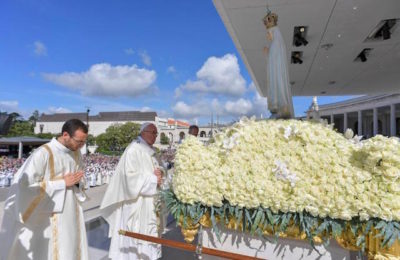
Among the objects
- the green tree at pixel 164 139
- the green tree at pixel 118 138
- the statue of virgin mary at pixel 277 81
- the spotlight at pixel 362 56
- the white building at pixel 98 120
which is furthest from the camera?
the white building at pixel 98 120

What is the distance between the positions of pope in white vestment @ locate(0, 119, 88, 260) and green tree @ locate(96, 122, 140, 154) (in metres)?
69.8

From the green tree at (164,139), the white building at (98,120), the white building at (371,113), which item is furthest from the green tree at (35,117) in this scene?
the white building at (371,113)

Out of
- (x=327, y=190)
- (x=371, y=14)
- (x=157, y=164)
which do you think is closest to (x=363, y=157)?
(x=327, y=190)

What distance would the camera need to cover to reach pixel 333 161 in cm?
198

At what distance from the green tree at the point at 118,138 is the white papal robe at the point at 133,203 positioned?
227 feet

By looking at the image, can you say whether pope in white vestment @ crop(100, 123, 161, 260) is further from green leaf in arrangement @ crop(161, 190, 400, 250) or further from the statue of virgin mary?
the statue of virgin mary

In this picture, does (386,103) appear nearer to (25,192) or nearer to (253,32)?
(253,32)

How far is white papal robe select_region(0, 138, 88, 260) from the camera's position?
2797 millimetres

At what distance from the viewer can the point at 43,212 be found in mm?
2984

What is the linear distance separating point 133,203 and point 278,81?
8.06 feet

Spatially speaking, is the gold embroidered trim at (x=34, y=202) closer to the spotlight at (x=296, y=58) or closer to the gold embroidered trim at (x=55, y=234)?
the gold embroidered trim at (x=55, y=234)

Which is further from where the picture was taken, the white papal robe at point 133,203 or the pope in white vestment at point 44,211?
the white papal robe at point 133,203

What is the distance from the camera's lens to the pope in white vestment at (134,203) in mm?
3633

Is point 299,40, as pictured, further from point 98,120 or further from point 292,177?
point 98,120
